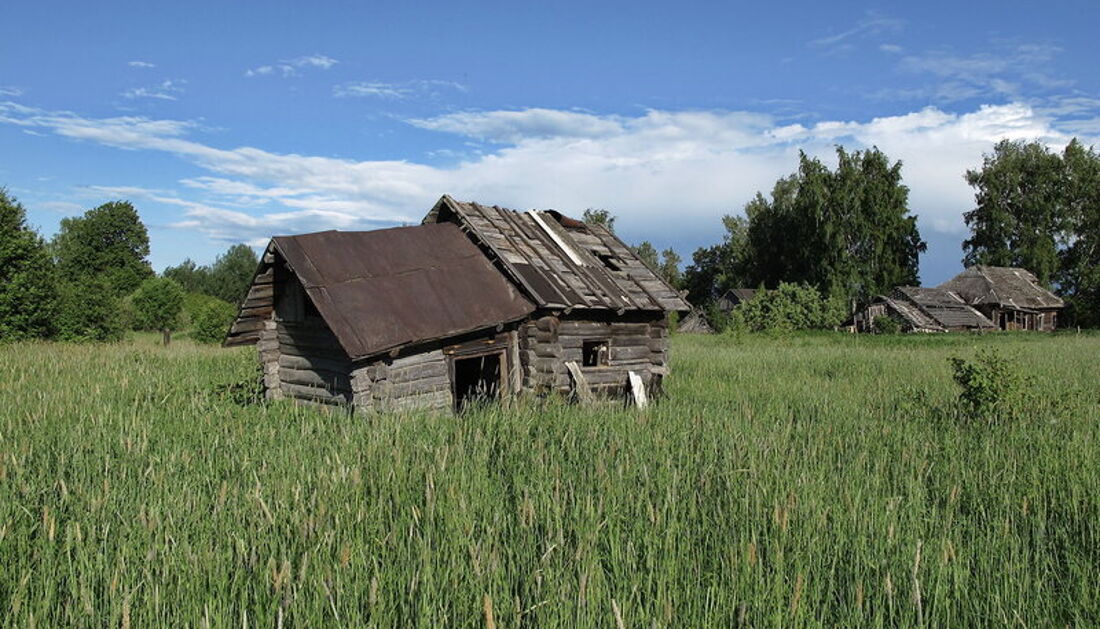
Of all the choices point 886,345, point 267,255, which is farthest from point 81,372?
point 886,345

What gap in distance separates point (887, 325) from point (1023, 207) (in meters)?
20.6

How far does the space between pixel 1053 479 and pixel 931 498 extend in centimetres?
120

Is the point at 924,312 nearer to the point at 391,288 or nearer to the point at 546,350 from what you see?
the point at 546,350

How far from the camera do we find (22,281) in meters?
25.2

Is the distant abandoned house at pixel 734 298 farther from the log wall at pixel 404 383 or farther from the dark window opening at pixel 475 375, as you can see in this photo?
the log wall at pixel 404 383

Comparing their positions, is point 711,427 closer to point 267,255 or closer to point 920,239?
point 267,255

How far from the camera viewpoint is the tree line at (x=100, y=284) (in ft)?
83.3

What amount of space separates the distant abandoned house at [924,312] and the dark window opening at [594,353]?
3811 cm

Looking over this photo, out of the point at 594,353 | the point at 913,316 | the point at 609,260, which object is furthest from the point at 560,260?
the point at 913,316

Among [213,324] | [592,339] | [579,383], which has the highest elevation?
[213,324]

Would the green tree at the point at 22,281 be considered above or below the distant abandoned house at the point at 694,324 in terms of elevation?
above

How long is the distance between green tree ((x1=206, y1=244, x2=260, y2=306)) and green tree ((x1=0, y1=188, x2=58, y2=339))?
1952 inches

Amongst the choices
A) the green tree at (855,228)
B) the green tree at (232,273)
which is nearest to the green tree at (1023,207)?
the green tree at (855,228)

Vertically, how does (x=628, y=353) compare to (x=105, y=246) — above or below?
below
